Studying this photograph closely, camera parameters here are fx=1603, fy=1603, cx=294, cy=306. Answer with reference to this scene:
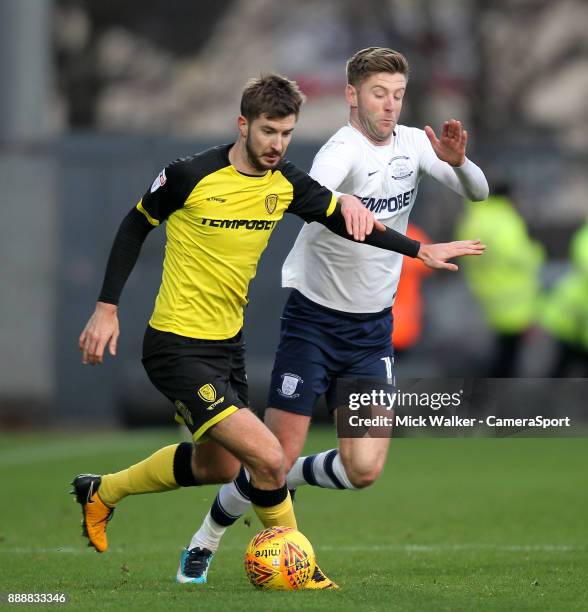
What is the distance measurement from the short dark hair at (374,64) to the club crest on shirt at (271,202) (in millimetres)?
920

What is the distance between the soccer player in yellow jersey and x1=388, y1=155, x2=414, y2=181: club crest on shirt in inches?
24.5

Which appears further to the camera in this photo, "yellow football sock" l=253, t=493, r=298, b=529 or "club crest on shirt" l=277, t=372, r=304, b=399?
"club crest on shirt" l=277, t=372, r=304, b=399

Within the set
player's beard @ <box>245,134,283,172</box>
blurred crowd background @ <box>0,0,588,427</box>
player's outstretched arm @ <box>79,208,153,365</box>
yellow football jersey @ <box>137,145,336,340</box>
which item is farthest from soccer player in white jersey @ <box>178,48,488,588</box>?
blurred crowd background @ <box>0,0,588,427</box>

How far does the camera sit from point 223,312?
7.78 metres

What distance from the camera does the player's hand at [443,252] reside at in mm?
7730

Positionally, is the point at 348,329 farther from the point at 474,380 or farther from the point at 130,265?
the point at 130,265

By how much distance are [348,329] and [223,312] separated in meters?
0.96

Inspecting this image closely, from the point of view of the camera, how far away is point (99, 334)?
7.56 metres

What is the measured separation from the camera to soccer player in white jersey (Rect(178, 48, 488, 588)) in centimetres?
820

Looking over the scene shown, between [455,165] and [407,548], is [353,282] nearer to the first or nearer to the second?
[455,165]

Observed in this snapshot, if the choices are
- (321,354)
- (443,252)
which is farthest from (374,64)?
(321,354)

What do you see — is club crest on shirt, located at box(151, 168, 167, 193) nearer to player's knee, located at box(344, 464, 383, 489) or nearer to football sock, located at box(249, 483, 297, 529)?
football sock, located at box(249, 483, 297, 529)

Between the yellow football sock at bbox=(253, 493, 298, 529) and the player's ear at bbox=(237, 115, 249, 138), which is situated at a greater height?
the player's ear at bbox=(237, 115, 249, 138)

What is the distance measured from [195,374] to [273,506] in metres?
0.75
